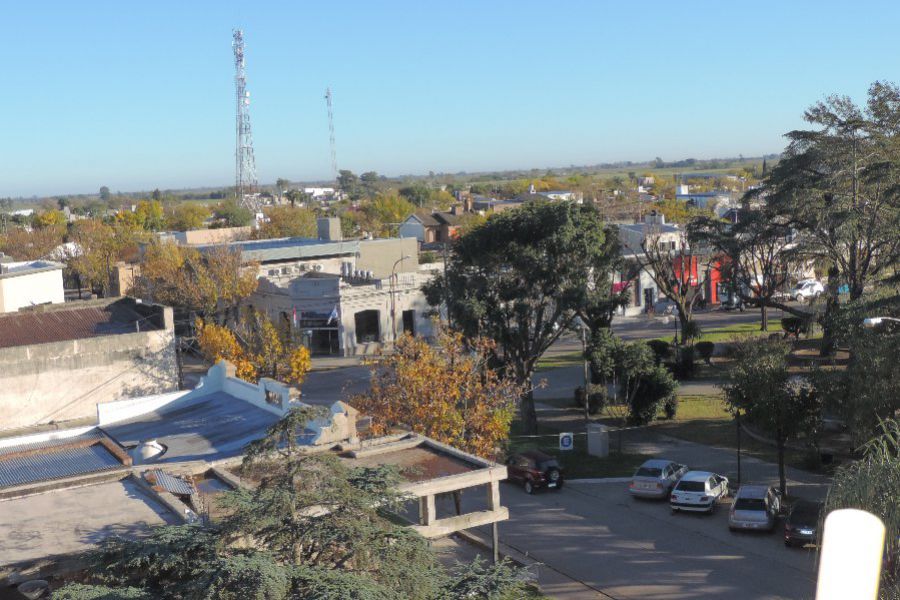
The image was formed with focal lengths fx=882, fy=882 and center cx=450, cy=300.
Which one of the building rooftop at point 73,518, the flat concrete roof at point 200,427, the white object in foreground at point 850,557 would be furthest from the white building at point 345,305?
the white object in foreground at point 850,557

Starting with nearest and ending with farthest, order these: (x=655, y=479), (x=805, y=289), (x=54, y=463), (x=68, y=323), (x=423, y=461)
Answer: (x=423, y=461) < (x=54, y=463) < (x=655, y=479) < (x=68, y=323) < (x=805, y=289)

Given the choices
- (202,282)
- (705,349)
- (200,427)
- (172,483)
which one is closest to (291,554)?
(172,483)

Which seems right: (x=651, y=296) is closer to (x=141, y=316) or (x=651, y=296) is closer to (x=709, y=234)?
(x=709, y=234)

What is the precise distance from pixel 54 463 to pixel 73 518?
5.66 m

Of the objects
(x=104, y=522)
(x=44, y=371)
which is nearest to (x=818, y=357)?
(x=44, y=371)

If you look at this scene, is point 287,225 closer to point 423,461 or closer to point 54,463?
point 54,463

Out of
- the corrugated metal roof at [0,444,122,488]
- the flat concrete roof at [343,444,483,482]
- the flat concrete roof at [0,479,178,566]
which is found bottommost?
the corrugated metal roof at [0,444,122,488]

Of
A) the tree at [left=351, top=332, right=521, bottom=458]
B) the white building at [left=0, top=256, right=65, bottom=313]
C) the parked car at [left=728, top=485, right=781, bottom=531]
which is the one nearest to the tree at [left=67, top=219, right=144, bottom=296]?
the white building at [left=0, top=256, right=65, bottom=313]

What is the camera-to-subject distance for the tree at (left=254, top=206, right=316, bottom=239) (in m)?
83.1

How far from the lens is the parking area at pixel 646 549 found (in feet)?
63.7

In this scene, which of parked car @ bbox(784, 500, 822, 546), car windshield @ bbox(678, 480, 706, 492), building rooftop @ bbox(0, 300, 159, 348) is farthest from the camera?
building rooftop @ bbox(0, 300, 159, 348)

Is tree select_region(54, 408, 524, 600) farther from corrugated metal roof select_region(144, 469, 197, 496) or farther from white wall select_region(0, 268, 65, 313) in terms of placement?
white wall select_region(0, 268, 65, 313)

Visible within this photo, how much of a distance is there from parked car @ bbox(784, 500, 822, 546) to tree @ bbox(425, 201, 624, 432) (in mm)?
10782

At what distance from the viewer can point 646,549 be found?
2191 cm
